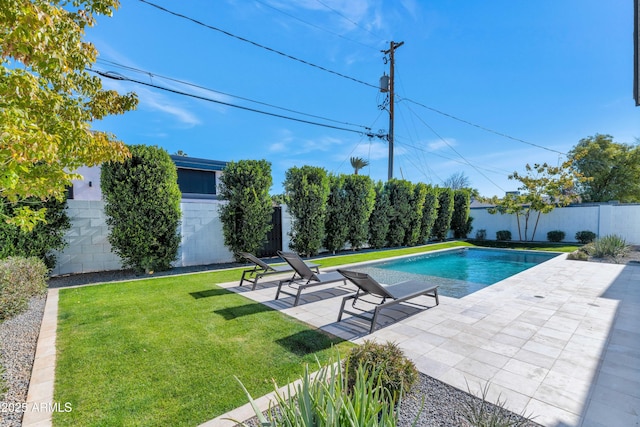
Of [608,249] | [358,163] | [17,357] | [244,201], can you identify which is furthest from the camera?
[358,163]

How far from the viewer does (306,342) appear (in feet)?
12.8

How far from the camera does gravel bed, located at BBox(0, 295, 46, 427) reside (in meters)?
2.50

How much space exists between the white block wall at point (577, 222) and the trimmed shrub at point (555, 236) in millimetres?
434

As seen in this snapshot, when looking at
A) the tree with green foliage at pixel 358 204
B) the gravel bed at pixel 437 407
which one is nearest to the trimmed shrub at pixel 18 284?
the gravel bed at pixel 437 407

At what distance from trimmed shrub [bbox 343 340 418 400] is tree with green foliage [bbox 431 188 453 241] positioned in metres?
17.5

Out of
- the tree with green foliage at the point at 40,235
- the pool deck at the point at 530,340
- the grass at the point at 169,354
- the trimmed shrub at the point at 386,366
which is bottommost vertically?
the grass at the point at 169,354

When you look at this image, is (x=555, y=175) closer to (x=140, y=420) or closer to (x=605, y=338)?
(x=605, y=338)

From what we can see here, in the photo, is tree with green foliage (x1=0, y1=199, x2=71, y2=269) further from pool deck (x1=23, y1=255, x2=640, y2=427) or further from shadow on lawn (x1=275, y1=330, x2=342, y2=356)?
shadow on lawn (x1=275, y1=330, x2=342, y2=356)

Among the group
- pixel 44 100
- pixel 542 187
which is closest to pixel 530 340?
pixel 44 100

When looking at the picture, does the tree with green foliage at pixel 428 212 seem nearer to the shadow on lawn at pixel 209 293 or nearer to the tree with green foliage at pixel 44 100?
the shadow on lawn at pixel 209 293

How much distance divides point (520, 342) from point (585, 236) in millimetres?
19070

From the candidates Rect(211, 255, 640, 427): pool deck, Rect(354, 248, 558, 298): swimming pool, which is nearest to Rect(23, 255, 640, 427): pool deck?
Rect(211, 255, 640, 427): pool deck

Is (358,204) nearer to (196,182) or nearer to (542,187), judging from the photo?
(196,182)

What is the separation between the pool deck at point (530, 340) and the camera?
2.65 m
